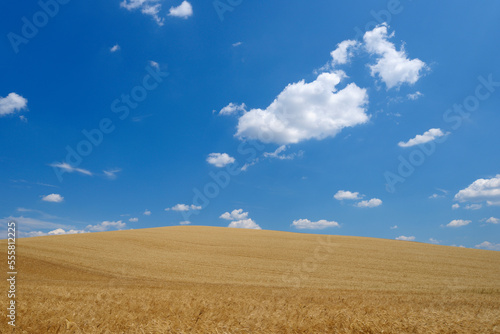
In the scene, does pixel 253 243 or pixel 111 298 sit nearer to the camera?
pixel 111 298

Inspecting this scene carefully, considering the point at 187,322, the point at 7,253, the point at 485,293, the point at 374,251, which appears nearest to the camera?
the point at 187,322

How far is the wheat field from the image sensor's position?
8.22 m

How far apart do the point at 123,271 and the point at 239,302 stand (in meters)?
20.0

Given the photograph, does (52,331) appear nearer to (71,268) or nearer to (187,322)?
(187,322)

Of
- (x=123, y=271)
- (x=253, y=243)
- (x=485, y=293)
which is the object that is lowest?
(x=485, y=293)

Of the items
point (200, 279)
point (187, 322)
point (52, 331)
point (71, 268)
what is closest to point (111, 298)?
point (52, 331)

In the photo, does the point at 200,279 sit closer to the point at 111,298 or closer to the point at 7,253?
the point at 111,298

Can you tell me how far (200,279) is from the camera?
2523cm

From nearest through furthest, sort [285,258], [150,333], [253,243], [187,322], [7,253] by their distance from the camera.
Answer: [150,333] → [187,322] → [7,253] → [285,258] → [253,243]

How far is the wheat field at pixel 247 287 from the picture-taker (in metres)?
8.22

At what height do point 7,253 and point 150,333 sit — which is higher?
point 7,253

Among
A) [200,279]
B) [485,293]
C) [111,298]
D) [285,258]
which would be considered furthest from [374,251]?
[111,298]

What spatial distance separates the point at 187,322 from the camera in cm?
823

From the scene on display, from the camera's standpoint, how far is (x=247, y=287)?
21938mm
